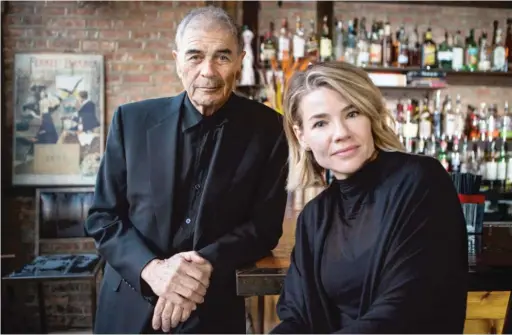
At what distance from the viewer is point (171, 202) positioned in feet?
4.19

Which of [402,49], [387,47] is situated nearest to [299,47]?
[387,47]

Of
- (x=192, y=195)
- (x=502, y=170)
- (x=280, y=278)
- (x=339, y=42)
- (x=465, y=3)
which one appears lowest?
(x=280, y=278)

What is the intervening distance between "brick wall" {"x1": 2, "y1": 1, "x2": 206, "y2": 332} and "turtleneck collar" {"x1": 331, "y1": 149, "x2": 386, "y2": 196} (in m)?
2.85

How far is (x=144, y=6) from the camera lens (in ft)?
12.0

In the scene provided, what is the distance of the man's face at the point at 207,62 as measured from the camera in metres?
1.24

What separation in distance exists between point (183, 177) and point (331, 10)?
299 centimetres

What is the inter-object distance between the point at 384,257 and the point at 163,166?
66cm

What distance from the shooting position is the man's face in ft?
4.07

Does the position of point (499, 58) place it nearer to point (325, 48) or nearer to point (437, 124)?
point (437, 124)

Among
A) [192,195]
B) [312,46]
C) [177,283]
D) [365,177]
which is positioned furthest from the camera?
[312,46]

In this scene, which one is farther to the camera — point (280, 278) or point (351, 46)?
point (351, 46)

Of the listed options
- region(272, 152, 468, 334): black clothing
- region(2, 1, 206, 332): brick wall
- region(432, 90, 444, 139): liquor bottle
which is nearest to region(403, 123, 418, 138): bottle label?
region(432, 90, 444, 139): liquor bottle

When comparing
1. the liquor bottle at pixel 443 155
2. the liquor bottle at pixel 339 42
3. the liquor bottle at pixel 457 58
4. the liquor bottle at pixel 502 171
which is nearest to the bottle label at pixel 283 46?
the liquor bottle at pixel 339 42

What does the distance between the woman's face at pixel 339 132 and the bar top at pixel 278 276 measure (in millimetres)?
395
